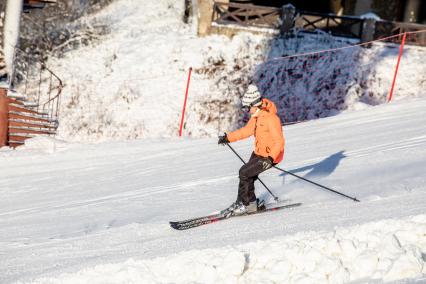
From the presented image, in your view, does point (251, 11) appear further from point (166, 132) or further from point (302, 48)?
point (166, 132)

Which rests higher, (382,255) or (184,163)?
(382,255)

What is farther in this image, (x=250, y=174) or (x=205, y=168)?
(x=205, y=168)

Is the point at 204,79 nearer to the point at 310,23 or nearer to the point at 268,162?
the point at 310,23

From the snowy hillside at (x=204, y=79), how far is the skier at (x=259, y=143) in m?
10.8

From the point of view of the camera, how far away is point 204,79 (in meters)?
24.6

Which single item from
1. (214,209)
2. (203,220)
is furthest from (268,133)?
(214,209)

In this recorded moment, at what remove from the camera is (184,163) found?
1623 cm

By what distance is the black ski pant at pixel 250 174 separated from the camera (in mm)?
10544

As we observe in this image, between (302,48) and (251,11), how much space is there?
279 centimetres

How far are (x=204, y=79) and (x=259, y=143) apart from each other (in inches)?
553

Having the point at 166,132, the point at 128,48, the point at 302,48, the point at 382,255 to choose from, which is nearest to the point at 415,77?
the point at 302,48

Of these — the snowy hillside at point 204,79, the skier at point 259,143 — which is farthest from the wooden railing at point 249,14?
the skier at point 259,143

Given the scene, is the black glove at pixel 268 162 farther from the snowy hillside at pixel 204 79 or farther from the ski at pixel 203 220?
the snowy hillside at pixel 204 79

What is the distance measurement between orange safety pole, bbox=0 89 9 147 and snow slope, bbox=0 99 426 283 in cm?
83
